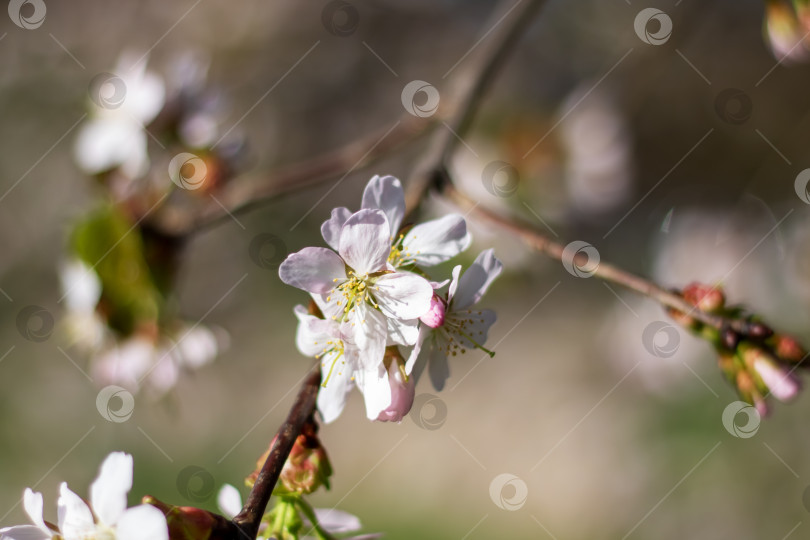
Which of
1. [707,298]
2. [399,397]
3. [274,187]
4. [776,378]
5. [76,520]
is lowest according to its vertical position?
[776,378]

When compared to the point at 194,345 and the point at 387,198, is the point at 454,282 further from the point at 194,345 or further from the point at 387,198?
the point at 194,345

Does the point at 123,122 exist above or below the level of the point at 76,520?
above

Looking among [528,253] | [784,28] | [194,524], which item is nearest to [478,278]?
[194,524]

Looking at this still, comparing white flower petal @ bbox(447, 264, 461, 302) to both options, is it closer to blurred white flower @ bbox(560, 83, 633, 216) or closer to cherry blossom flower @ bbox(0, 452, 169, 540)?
cherry blossom flower @ bbox(0, 452, 169, 540)

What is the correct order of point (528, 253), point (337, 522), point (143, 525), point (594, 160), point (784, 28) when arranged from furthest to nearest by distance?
1. point (594, 160)
2. point (528, 253)
3. point (784, 28)
4. point (337, 522)
5. point (143, 525)

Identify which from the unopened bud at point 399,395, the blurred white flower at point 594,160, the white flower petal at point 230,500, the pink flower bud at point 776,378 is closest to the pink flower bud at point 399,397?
the unopened bud at point 399,395

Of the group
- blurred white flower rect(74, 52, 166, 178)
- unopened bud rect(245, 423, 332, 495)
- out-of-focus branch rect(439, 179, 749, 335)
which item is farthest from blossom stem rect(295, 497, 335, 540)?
blurred white flower rect(74, 52, 166, 178)

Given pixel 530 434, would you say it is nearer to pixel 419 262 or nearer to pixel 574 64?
pixel 574 64
